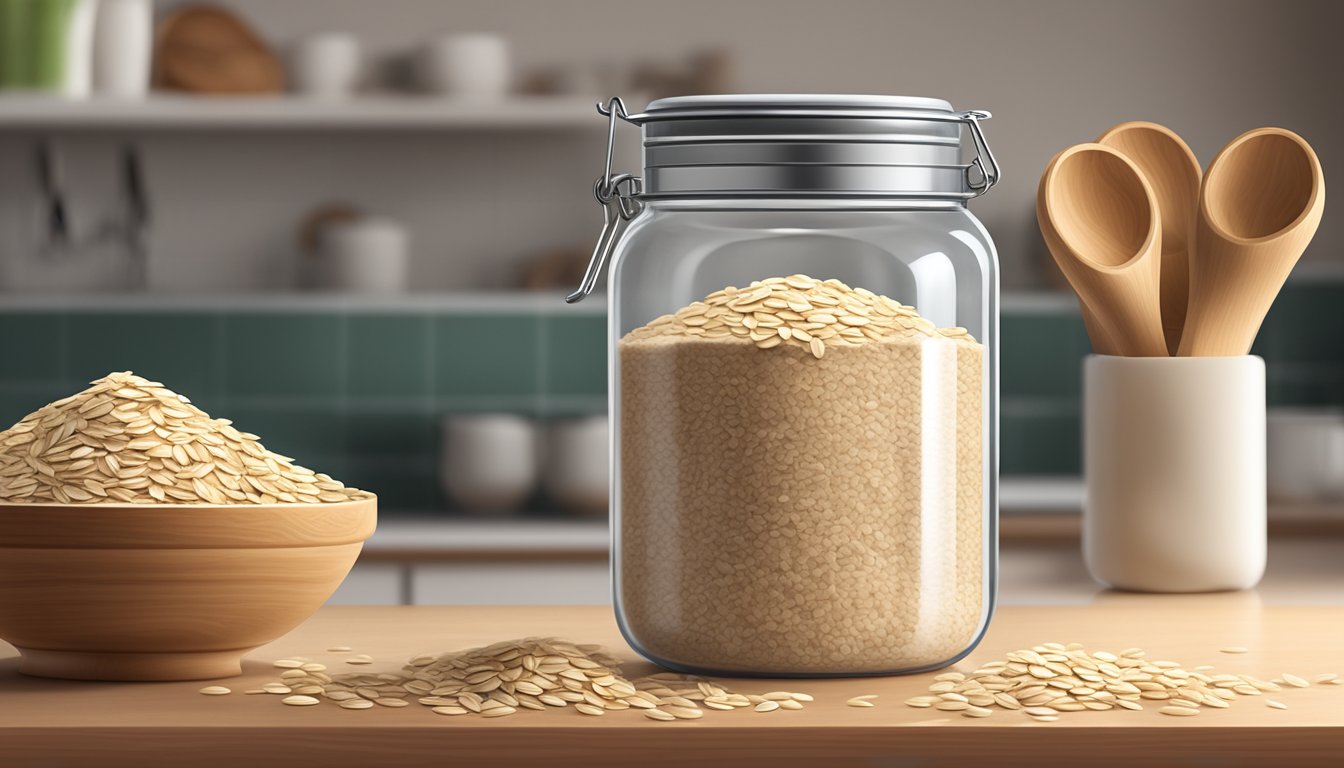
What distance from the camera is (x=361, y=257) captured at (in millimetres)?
3275

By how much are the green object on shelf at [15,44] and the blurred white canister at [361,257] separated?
25.1 inches

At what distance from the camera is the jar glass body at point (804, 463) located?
0.79 m

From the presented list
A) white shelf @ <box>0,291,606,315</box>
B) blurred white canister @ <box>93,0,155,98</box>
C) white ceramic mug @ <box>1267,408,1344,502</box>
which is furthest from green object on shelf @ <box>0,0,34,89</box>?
white ceramic mug @ <box>1267,408,1344,502</box>

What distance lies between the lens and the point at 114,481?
787 millimetres

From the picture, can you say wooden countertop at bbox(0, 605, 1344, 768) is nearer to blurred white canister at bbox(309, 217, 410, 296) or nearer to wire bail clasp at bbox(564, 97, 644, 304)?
wire bail clasp at bbox(564, 97, 644, 304)

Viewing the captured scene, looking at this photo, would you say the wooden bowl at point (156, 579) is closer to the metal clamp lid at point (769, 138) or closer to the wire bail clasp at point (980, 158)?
the metal clamp lid at point (769, 138)

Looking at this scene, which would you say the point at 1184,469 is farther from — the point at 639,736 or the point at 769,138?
the point at 639,736

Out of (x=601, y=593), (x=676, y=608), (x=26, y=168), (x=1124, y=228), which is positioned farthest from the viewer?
(x=26, y=168)

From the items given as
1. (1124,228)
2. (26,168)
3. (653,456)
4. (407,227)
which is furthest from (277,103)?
(653,456)

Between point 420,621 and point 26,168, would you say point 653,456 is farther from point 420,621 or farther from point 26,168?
point 26,168

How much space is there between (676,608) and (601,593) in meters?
1.92

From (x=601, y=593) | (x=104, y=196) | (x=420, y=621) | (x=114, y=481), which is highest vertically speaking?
(x=104, y=196)

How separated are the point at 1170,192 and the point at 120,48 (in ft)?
8.27

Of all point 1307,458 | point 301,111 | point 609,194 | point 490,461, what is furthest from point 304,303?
point 609,194
